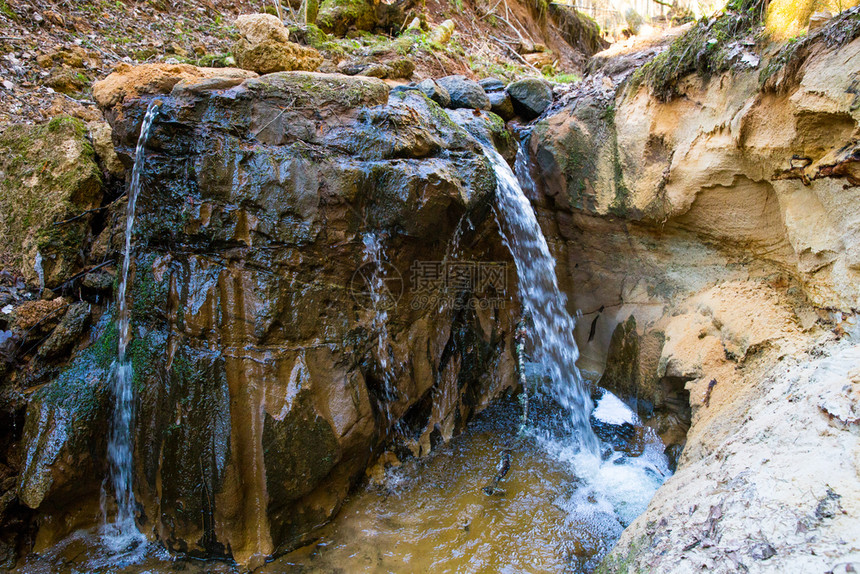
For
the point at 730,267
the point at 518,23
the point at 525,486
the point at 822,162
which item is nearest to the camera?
the point at 822,162

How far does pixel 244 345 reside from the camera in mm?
2768

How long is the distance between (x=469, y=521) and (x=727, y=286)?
268cm

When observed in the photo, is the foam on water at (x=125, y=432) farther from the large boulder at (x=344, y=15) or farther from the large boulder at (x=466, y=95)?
the large boulder at (x=344, y=15)

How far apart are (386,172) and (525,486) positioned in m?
2.50

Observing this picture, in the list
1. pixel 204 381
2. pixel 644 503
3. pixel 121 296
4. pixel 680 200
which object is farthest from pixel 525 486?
pixel 121 296

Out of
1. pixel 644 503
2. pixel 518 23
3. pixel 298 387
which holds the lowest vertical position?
pixel 644 503

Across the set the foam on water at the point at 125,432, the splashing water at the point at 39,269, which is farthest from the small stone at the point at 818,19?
the splashing water at the point at 39,269

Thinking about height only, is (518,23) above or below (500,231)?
above

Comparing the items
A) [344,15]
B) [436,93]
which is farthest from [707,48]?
[344,15]

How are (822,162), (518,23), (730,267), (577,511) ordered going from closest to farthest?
(822,162), (577,511), (730,267), (518,23)

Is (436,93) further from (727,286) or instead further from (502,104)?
(727,286)

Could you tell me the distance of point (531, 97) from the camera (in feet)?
16.3

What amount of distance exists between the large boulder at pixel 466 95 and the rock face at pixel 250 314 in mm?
1693

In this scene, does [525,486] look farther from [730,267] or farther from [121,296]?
[121,296]
